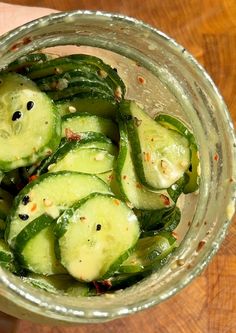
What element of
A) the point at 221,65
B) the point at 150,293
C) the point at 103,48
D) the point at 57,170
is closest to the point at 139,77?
the point at 103,48

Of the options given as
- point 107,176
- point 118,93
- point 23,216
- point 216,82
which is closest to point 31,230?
point 23,216

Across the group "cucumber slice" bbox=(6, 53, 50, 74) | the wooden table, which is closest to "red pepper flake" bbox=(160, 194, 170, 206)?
"cucumber slice" bbox=(6, 53, 50, 74)

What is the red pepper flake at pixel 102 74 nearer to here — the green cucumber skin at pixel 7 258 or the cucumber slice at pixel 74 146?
the cucumber slice at pixel 74 146

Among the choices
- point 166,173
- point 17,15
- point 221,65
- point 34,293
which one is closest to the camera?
point 34,293

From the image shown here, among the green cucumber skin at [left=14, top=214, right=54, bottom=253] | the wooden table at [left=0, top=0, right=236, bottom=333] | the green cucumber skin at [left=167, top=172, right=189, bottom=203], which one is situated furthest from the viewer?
the wooden table at [left=0, top=0, right=236, bottom=333]

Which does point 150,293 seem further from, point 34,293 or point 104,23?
point 104,23

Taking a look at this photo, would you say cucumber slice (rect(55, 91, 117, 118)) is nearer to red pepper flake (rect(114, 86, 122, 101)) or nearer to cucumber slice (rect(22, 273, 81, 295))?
red pepper flake (rect(114, 86, 122, 101))

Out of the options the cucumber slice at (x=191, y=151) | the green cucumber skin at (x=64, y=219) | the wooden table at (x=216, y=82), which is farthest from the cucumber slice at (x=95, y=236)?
the wooden table at (x=216, y=82)
